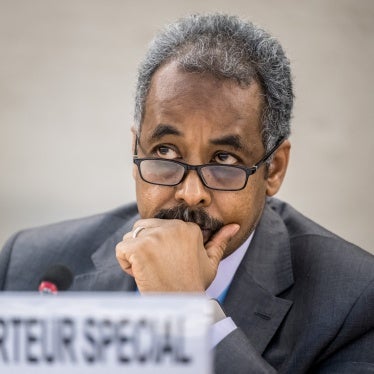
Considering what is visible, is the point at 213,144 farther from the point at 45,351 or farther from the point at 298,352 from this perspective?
the point at 45,351

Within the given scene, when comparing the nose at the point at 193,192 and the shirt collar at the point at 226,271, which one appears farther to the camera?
the shirt collar at the point at 226,271

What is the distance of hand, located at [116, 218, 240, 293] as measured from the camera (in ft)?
4.33

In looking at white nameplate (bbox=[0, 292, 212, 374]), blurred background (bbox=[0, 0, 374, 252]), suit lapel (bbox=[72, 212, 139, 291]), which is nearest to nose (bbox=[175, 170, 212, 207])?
suit lapel (bbox=[72, 212, 139, 291])

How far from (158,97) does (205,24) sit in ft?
0.70

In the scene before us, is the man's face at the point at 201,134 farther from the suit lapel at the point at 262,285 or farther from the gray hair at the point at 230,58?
the suit lapel at the point at 262,285

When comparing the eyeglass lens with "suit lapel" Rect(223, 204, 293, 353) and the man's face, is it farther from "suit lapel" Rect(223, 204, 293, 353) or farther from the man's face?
"suit lapel" Rect(223, 204, 293, 353)

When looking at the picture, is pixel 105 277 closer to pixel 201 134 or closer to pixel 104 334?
pixel 201 134

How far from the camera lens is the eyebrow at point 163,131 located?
1.51 meters

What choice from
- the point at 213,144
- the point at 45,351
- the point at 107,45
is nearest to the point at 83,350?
the point at 45,351

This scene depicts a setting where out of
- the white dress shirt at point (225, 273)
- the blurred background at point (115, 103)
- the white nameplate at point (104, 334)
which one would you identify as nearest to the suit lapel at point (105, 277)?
the white dress shirt at point (225, 273)

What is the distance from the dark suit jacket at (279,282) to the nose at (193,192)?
0.94 ft

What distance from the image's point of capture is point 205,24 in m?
1.64

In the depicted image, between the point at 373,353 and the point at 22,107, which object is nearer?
the point at 373,353

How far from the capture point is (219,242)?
5.00 feet
